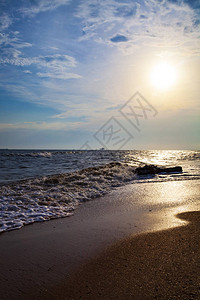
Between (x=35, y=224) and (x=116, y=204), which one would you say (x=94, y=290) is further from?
(x=116, y=204)

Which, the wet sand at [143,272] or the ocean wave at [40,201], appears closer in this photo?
the wet sand at [143,272]

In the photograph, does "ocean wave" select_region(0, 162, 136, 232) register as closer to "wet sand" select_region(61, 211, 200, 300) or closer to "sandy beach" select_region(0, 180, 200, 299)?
"sandy beach" select_region(0, 180, 200, 299)

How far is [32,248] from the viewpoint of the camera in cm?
327

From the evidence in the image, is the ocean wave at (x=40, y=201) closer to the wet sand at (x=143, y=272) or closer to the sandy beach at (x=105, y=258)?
the sandy beach at (x=105, y=258)

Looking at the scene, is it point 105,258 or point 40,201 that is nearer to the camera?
point 105,258

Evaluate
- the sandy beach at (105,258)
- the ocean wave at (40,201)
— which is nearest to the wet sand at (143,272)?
the sandy beach at (105,258)

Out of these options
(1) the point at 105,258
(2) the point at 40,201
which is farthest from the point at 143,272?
(2) the point at 40,201

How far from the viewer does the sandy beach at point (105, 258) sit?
221 centimetres

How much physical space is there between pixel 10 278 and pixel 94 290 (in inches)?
40.7

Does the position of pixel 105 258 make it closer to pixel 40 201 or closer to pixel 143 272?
pixel 143 272

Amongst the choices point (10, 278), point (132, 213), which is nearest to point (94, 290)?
point (10, 278)

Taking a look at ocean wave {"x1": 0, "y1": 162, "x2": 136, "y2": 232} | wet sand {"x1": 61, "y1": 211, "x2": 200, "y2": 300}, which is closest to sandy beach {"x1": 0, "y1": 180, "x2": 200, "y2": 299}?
wet sand {"x1": 61, "y1": 211, "x2": 200, "y2": 300}

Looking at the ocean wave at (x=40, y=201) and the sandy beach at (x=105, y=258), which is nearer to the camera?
the sandy beach at (x=105, y=258)

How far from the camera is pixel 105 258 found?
9.49 ft
